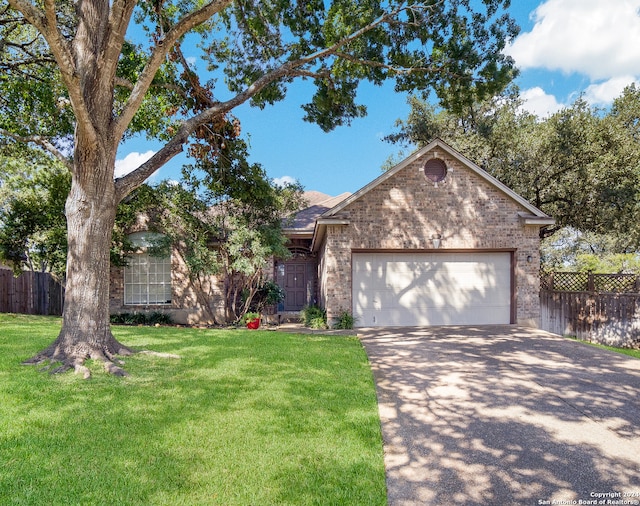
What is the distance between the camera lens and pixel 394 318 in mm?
11406

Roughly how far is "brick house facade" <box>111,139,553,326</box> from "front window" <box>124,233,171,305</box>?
638cm

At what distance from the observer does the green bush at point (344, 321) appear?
1101 cm

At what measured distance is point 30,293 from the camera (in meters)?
15.0

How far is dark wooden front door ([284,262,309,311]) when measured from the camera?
15.9 m

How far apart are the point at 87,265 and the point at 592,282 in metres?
14.0

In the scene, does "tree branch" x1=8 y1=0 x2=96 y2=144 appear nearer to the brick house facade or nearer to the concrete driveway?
the concrete driveway

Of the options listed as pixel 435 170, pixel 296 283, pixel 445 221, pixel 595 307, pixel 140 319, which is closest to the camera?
pixel 445 221

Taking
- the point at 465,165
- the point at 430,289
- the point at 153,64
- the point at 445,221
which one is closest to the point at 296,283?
the point at 430,289

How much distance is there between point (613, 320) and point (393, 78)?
33.0 ft

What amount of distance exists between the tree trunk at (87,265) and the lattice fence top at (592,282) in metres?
13.6

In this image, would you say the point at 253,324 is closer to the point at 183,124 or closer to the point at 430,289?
the point at 430,289

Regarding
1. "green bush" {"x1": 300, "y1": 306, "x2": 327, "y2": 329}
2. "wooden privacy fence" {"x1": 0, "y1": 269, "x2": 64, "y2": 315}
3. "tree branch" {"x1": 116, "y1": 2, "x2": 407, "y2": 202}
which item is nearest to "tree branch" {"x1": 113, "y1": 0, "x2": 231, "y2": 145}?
"tree branch" {"x1": 116, "y1": 2, "x2": 407, "y2": 202}

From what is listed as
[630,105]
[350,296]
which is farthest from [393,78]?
[630,105]

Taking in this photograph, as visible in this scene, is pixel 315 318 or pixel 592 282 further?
pixel 592 282
